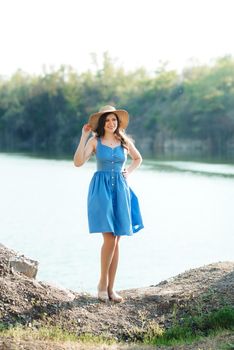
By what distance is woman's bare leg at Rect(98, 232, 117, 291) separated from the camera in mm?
6152

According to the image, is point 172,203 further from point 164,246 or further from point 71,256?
point 71,256

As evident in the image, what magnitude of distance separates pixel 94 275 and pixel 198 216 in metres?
9.73

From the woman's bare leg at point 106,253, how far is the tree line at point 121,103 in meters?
58.9

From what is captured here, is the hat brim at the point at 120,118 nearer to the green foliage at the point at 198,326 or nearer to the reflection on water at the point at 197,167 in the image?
the green foliage at the point at 198,326

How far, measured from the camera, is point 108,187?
20.2 feet

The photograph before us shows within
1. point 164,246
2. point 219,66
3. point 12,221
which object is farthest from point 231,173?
point 219,66

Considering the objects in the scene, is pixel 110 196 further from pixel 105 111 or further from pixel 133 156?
pixel 105 111

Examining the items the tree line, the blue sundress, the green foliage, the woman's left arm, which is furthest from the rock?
the tree line

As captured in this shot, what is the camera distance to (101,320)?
5.82 metres

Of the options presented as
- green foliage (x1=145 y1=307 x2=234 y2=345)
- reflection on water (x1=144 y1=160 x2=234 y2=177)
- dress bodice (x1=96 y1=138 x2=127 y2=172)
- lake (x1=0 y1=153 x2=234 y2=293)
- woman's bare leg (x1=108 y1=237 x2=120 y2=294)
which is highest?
dress bodice (x1=96 y1=138 x2=127 y2=172)

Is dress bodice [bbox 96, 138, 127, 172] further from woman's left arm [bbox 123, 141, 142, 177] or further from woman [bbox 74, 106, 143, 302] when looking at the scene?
woman's left arm [bbox 123, 141, 142, 177]

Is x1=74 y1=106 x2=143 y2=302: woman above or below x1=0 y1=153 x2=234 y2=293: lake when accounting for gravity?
above

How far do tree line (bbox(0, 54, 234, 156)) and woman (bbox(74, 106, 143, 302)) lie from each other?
193 feet

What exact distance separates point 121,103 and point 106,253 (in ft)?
261
